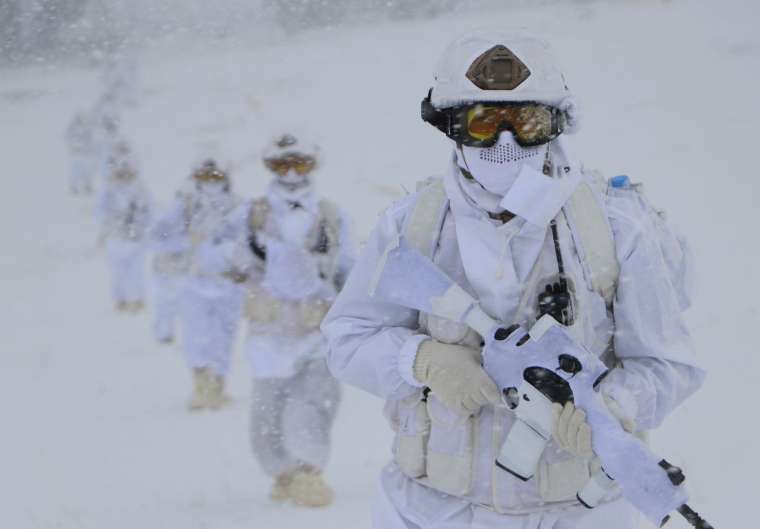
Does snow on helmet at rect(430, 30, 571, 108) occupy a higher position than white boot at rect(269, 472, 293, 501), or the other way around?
snow on helmet at rect(430, 30, 571, 108)

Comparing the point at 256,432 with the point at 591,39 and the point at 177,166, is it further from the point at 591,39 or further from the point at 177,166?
the point at 591,39

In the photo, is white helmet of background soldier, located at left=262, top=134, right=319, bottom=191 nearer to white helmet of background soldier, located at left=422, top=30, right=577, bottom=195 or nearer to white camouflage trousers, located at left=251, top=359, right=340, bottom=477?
white camouflage trousers, located at left=251, top=359, right=340, bottom=477

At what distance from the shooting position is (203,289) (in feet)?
22.8

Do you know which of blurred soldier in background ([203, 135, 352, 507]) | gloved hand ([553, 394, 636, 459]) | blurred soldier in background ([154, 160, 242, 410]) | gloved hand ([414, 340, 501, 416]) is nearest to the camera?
Answer: gloved hand ([553, 394, 636, 459])

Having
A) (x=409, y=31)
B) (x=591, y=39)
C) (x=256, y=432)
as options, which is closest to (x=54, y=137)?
(x=409, y=31)

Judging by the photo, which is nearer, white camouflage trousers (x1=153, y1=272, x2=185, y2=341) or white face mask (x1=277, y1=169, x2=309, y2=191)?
white face mask (x1=277, y1=169, x2=309, y2=191)

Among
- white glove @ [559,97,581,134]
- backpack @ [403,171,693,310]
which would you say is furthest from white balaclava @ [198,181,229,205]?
white glove @ [559,97,581,134]

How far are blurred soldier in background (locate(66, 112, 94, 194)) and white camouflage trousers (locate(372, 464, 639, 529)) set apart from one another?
16719mm

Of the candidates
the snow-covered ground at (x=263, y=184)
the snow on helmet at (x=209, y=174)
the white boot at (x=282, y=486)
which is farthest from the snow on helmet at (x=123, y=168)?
the white boot at (x=282, y=486)

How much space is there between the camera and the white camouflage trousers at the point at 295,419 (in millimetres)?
5430

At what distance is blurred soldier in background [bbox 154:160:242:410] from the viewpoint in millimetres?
6727

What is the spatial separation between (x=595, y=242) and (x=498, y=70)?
0.37 m

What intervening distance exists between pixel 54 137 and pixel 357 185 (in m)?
8.20

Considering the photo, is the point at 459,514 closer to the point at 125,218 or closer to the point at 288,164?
the point at 288,164
